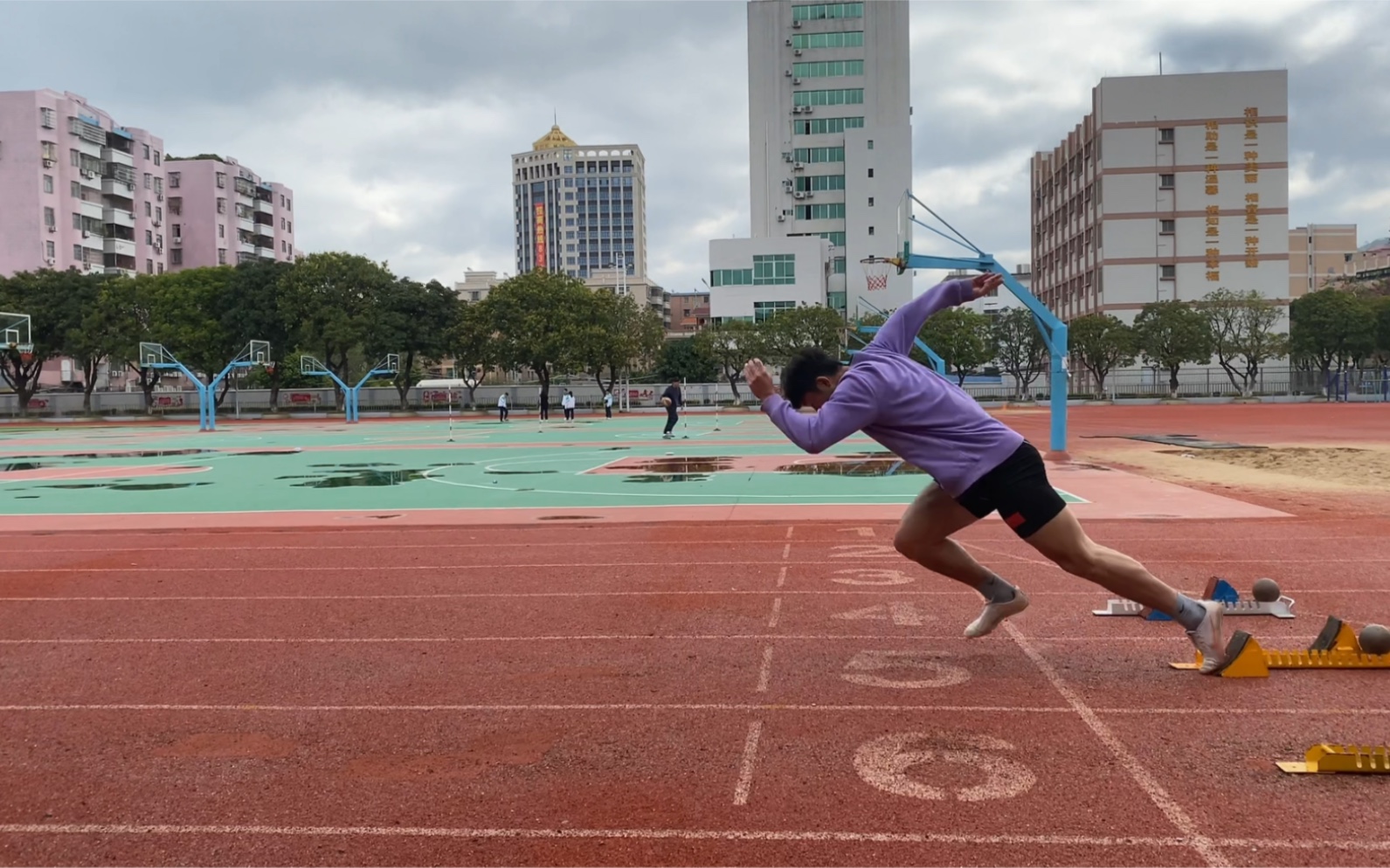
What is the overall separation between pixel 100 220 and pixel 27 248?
7334 mm

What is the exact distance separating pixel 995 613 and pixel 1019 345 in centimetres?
7655

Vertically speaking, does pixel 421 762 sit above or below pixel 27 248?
below

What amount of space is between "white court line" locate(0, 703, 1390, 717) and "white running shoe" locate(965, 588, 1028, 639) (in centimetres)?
92

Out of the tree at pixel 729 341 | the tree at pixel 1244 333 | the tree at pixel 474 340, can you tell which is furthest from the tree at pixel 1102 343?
the tree at pixel 474 340

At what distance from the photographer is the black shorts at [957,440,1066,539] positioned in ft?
15.5

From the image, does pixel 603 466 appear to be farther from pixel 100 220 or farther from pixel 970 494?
pixel 100 220

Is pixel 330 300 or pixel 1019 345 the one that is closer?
pixel 330 300

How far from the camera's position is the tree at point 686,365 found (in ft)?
258

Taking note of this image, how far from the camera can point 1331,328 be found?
71.8 m

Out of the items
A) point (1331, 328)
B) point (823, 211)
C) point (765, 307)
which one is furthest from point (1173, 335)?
point (823, 211)

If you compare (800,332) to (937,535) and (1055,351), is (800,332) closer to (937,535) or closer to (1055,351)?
(1055,351)

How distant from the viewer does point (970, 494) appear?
4.84 meters

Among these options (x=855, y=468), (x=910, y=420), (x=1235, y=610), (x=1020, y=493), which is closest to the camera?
(x=1020, y=493)

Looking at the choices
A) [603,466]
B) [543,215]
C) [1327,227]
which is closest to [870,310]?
[603,466]
